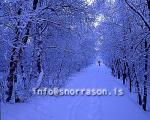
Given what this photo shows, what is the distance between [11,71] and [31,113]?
217 cm

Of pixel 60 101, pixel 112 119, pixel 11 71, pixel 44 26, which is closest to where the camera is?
pixel 11 71

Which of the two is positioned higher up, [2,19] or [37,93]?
[2,19]

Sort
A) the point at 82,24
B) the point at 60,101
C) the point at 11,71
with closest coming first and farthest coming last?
the point at 11,71
the point at 82,24
the point at 60,101

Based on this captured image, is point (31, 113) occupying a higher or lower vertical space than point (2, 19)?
lower

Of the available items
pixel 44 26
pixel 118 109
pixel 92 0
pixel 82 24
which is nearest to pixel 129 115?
pixel 118 109

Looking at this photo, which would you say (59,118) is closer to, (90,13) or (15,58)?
(15,58)

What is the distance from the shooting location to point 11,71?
13.8 meters

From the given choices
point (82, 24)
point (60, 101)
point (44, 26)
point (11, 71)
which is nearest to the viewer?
point (11, 71)

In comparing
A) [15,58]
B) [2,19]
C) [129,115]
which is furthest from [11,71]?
[129,115]

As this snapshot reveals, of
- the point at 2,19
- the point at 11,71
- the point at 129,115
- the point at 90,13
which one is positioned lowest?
the point at 129,115

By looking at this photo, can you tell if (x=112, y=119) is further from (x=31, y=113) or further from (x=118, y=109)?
(x=31, y=113)

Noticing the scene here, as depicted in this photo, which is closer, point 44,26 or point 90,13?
point 90,13

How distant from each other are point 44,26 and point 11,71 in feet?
21.2

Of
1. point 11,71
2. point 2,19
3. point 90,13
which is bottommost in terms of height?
point 11,71
